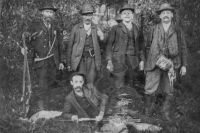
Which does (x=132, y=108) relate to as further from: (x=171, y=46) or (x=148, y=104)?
(x=171, y=46)

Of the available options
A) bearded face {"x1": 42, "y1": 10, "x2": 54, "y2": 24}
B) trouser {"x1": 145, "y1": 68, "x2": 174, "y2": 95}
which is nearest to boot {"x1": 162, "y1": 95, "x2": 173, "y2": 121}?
trouser {"x1": 145, "y1": 68, "x2": 174, "y2": 95}

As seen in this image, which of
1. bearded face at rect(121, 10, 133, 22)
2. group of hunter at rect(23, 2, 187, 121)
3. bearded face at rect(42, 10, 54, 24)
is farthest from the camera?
bearded face at rect(121, 10, 133, 22)

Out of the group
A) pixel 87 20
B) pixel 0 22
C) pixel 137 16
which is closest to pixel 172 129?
pixel 87 20

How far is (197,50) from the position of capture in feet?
31.2

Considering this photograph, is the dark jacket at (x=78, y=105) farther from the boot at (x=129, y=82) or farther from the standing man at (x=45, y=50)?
the boot at (x=129, y=82)

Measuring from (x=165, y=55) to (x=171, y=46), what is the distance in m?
0.22

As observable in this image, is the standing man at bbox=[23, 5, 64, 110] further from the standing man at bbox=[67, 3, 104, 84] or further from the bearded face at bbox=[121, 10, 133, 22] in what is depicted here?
the bearded face at bbox=[121, 10, 133, 22]

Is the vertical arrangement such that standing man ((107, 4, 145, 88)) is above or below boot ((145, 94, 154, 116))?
above

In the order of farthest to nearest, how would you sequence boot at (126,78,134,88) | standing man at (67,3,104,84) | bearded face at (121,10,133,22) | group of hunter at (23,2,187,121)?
boot at (126,78,134,88)
bearded face at (121,10,133,22)
standing man at (67,3,104,84)
group of hunter at (23,2,187,121)

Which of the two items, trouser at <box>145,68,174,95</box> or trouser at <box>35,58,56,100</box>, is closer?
trouser at <box>145,68,174,95</box>

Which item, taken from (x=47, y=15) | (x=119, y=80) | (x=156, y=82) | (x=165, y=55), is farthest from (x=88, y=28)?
(x=156, y=82)

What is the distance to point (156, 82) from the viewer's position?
793 centimetres

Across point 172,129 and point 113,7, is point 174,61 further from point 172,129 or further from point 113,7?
point 113,7

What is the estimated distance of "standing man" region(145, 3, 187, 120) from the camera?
7.85 metres
